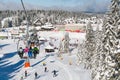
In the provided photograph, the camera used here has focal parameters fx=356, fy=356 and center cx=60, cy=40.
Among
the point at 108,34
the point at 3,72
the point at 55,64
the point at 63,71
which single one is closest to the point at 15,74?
the point at 3,72

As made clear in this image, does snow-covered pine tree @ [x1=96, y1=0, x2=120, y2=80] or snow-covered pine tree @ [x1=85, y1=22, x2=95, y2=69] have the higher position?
snow-covered pine tree @ [x1=96, y1=0, x2=120, y2=80]

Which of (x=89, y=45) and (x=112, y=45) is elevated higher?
(x=112, y=45)

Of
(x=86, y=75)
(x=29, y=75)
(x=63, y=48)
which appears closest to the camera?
(x=29, y=75)

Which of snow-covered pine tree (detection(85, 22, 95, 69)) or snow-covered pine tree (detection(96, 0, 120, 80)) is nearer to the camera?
snow-covered pine tree (detection(96, 0, 120, 80))

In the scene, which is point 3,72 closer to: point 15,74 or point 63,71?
point 15,74

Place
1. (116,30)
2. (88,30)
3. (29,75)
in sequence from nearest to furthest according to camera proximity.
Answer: (116,30) < (29,75) < (88,30)

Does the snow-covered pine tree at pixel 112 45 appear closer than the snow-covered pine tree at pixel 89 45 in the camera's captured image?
Yes

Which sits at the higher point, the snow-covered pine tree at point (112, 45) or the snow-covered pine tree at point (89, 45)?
the snow-covered pine tree at point (112, 45)

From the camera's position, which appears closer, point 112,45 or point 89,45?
point 112,45
